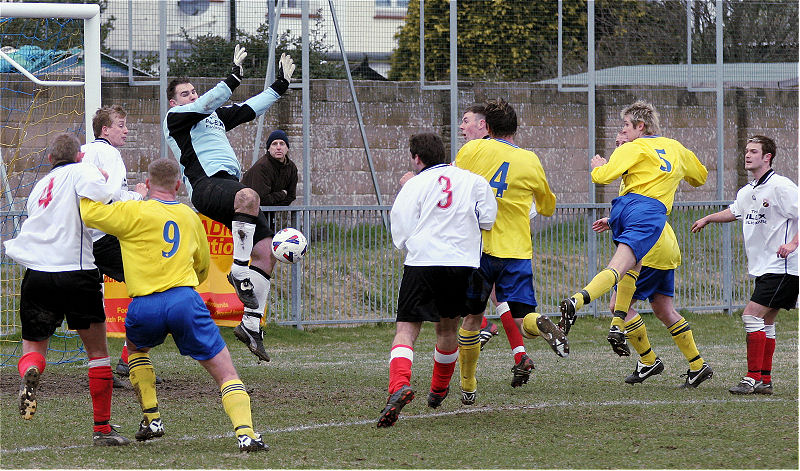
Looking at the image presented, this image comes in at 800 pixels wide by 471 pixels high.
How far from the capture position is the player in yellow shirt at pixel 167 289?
19.5ft

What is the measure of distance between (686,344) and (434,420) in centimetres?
267

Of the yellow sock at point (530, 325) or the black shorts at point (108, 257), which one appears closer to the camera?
the yellow sock at point (530, 325)

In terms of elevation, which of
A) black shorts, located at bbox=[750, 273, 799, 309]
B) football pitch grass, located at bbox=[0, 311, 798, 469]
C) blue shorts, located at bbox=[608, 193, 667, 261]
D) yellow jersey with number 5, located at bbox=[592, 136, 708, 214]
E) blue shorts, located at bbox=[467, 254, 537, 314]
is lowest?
football pitch grass, located at bbox=[0, 311, 798, 469]

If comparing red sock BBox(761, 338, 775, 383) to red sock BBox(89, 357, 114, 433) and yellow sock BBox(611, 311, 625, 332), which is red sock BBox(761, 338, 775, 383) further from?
red sock BBox(89, 357, 114, 433)

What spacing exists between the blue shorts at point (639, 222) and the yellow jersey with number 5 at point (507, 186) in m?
1.03

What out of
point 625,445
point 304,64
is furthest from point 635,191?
point 304,64

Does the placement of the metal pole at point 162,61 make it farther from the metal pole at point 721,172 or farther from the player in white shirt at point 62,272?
the metal pole at point 721,172

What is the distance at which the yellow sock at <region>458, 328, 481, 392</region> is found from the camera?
778cm

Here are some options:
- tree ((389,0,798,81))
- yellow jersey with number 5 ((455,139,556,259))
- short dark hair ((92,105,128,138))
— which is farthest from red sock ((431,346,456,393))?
tree ((389,0,798,81))

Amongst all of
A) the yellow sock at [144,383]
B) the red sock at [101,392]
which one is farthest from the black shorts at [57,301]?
the yellow sock at [144,383]

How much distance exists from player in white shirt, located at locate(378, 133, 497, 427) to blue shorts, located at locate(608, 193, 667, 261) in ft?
5.90

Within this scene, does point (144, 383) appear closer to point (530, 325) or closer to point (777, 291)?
point (530, 325)

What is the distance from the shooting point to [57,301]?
6406 millimetres

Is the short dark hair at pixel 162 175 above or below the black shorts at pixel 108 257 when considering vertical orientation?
above
